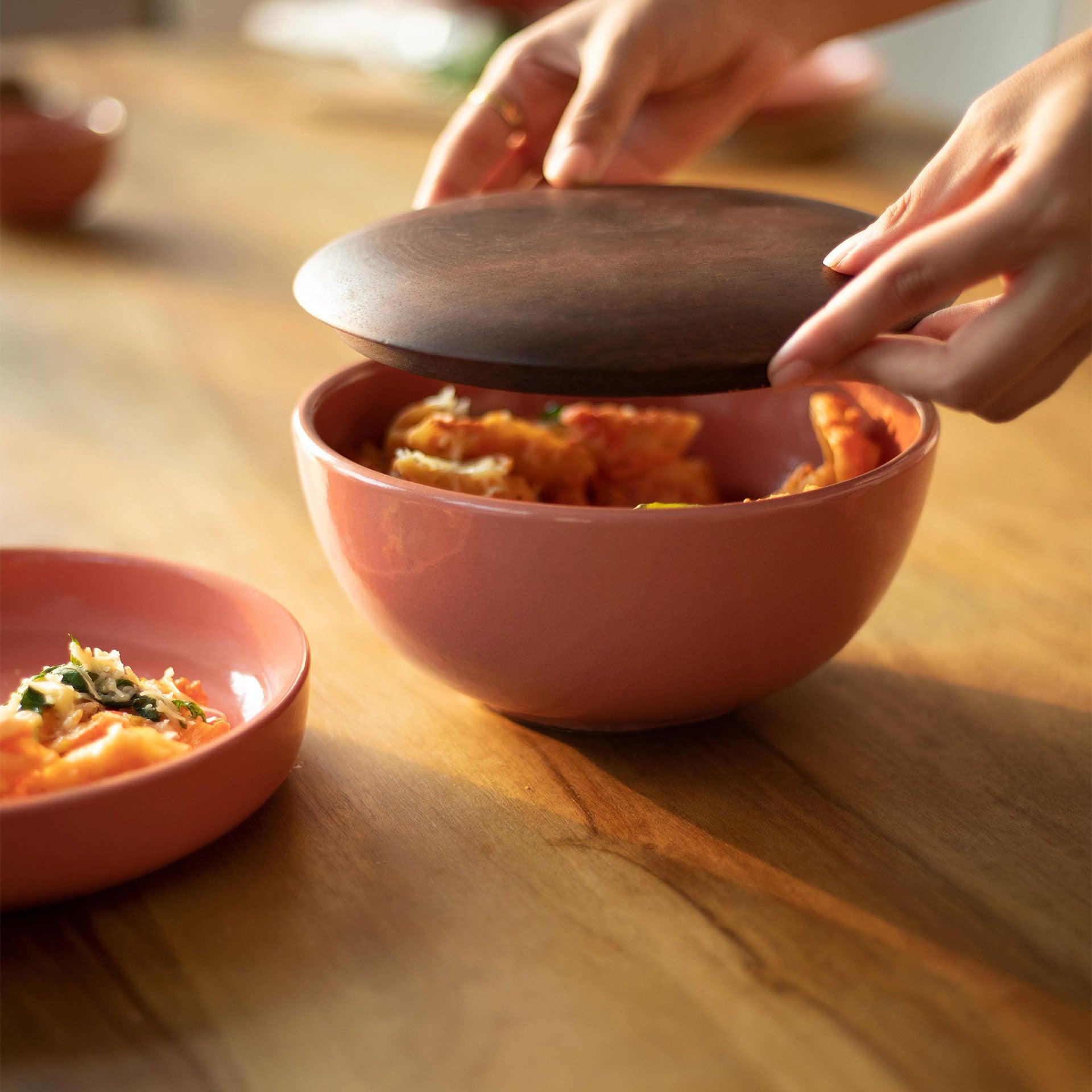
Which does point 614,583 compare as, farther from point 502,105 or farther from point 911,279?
point 502,105

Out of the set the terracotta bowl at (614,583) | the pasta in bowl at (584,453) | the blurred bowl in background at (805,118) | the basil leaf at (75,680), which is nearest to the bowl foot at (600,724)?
the terracotta bowl at (614,583)

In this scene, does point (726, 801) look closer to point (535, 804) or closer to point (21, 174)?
point (535, 804)

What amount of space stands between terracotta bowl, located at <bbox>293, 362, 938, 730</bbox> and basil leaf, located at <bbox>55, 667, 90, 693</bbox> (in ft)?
0.51

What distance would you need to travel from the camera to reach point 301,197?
1913mm

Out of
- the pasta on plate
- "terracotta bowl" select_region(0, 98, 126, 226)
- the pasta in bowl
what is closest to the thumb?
the pasta in bowl

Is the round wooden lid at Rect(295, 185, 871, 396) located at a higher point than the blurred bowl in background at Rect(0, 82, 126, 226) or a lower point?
higher

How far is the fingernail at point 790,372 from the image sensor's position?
593mm

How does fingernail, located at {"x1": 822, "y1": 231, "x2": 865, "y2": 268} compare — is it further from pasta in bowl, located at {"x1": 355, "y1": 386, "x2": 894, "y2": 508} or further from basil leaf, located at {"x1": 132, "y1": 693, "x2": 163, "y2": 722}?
basil leaf, located at {"x1": 132, "y1": 693, "x2": 163, "y2": 722}

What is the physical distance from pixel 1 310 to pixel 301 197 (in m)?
0.53

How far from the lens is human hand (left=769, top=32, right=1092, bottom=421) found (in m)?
0.58

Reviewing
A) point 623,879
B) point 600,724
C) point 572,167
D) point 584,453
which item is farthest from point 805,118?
point 623,879

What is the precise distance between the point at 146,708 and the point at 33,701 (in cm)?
6

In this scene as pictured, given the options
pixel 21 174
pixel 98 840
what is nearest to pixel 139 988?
pixel 98 840

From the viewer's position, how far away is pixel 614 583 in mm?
664
